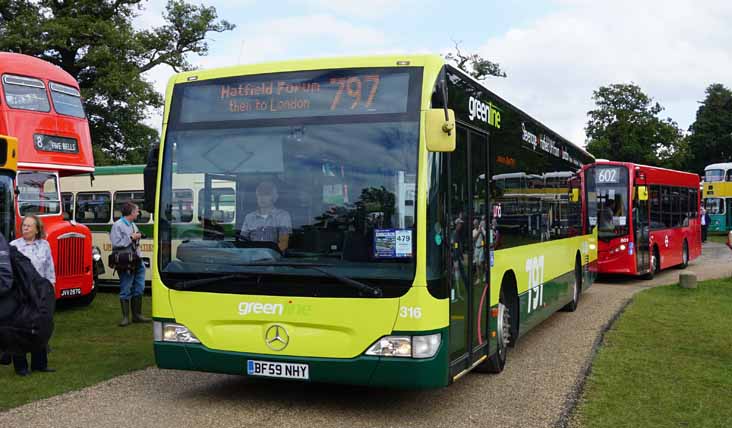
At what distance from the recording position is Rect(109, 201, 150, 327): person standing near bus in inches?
487

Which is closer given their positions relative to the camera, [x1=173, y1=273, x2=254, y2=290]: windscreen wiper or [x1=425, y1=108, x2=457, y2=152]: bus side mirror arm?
[x1=425, y1=108, x2=457, y2=152]: bus side mirror arm

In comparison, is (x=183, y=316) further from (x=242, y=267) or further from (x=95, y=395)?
(x=95, y=395)

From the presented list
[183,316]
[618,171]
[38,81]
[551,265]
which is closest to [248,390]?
[183,316]

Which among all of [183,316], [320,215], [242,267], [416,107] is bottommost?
[183,316]

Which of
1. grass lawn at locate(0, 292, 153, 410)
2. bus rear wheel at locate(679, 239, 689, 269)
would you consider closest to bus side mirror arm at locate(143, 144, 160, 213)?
grass lawn at locate(0, 292, 153, 410)

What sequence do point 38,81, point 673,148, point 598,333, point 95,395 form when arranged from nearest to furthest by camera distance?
1. point 95,395
2. point 598,333
3. point 38,81
4. point 673,148

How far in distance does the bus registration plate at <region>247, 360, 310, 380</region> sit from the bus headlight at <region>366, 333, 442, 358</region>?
1.96 feet

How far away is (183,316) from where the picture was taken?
686cm

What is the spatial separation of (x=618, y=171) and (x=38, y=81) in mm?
13597

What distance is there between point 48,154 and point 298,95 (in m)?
9.95

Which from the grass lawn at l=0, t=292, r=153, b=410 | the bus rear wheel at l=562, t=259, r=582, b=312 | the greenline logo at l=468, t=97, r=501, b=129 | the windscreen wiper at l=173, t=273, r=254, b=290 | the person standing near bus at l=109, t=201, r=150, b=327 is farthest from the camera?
the bus rear wheel at l=562, t=259, r=582, b=312

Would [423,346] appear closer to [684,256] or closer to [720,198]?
[684,256]

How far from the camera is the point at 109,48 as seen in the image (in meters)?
33.0

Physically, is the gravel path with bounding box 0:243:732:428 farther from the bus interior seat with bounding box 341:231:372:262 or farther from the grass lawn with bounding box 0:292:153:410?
the bus interior seat with bounding box 341:231:372:262
